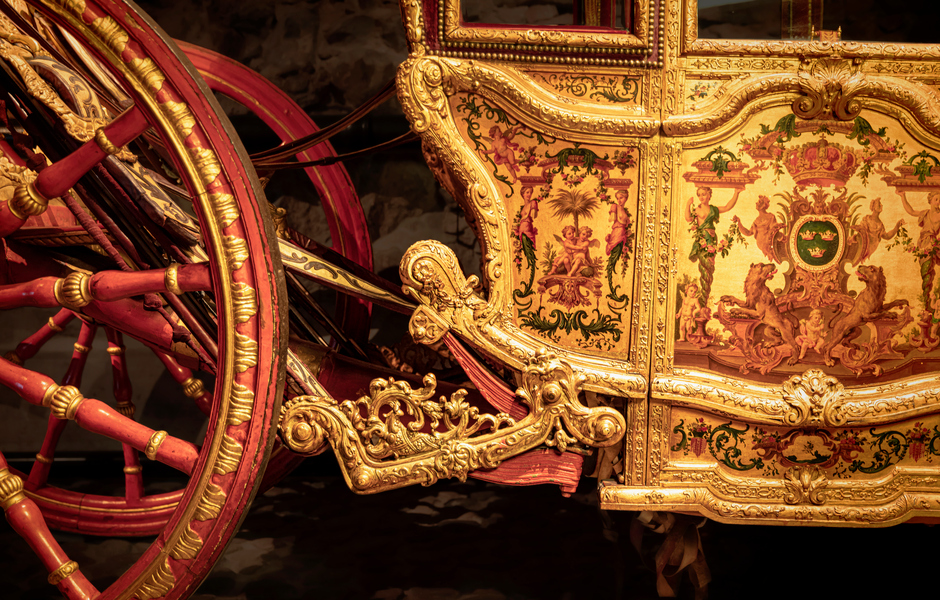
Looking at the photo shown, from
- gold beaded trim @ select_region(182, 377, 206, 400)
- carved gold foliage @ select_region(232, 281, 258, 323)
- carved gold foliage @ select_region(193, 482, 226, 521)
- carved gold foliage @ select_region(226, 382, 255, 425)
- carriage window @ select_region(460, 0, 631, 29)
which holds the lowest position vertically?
carved gold foliage @ select_region(193, 482, 226, 521)

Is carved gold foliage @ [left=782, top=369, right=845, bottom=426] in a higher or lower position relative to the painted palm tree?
lower

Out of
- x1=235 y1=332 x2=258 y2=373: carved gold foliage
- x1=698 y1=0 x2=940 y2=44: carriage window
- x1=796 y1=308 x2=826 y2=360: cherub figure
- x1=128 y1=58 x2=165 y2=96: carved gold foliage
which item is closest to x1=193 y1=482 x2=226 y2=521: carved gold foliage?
x1=235 y1=332 x2=258 y2=373: carved gold foliage

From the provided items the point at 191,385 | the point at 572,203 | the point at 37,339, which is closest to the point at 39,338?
the point at 37,339

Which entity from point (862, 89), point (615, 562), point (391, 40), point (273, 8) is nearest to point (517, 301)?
point (862, 89)

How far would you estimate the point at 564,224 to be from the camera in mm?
1360

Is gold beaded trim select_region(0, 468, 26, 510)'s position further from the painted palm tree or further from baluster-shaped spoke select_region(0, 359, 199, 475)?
the painted palm tree

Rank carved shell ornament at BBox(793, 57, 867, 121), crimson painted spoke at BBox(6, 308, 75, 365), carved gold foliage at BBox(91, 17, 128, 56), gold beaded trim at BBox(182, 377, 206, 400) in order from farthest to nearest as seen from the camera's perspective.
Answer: crimson painted spoke at BBox(6, 308, 75, 365) → gold beaded trim at BBox(182, 377, 206, 400) → carved shell ornament at BBox(793, 57, 867, 121) → carved gold foliage at BBox(91, 17, 128, 56)

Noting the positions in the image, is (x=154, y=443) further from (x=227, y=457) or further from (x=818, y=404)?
(x=818, y=404)

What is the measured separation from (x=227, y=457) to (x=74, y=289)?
0.42m

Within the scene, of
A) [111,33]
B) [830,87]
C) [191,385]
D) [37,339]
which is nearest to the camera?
[111,33]

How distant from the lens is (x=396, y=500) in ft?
7.43

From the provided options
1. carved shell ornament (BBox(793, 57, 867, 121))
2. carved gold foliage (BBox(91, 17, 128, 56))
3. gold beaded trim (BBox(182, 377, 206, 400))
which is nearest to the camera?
carved gold foliage (BBox(91, 17, 128, 56))

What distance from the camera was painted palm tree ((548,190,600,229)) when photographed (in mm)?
1355

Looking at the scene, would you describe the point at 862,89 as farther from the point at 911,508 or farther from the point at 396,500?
the point at 396,500
